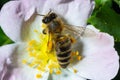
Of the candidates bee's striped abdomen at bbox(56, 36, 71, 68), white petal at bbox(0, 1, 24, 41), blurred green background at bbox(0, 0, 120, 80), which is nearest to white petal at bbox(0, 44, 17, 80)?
white petal at bbox(0, 1, 24, 41)

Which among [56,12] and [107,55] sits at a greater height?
[56,12]

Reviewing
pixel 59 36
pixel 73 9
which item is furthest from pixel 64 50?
pixel 73 9

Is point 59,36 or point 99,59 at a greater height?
point 59,36

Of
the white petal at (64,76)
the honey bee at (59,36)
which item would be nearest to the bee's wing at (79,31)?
the honey bee at (59,36)

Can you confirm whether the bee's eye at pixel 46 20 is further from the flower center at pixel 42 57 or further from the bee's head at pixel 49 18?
the flower center at pixel 42 57

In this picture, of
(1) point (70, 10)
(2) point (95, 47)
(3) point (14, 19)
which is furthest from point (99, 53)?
(3) point (14, 19)

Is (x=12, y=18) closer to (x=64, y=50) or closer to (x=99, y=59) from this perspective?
(x=64, y=50)

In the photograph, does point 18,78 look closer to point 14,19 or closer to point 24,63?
point 24,63
